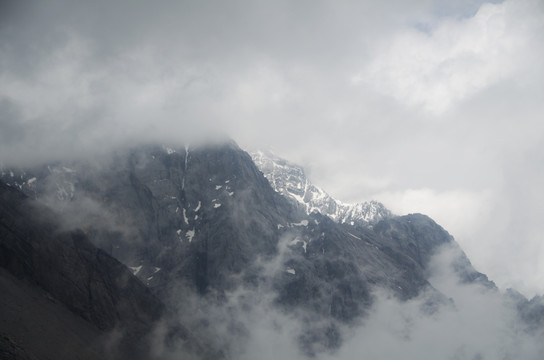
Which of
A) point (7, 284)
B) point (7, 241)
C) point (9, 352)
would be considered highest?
point (7, 241)

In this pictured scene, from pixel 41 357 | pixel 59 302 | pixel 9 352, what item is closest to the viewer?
pixel 9 352

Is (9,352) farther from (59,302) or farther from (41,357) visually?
(59,302)

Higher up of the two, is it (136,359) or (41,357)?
(136,359)

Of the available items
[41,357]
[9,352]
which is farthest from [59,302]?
[9,352]

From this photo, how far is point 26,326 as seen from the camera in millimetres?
153750

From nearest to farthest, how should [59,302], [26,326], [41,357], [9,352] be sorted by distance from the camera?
1. [9,352]
2. [41,357]
3. [26,326]
4. [59,302]

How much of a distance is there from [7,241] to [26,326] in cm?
5528

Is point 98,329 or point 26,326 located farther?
point 98,329

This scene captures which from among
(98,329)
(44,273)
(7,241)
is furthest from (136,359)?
(7,241)

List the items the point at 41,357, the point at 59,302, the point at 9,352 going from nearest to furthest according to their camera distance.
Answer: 1. the point at 9,352
2. the point at 41,357
3. the point at 59,302

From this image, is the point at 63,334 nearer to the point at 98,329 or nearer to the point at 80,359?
the point at 80,359

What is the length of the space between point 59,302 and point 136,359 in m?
40.8

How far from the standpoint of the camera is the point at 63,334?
552 feet

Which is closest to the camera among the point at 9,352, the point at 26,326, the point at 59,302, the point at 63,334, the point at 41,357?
the point at 9,352
